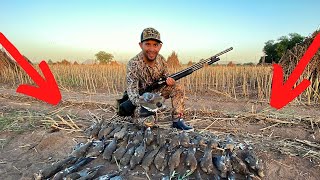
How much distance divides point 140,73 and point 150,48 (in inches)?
19.7

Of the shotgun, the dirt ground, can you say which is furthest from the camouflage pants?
the dirt ground

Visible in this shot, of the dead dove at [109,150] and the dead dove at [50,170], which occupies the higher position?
the dead dove at [109,150]

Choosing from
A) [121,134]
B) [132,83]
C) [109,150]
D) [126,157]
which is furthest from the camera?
[132,83]

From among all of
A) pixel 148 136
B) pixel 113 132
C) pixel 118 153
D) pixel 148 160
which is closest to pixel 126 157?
pixel 118 153

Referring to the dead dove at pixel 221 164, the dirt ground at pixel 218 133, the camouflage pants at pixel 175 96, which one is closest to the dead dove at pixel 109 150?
the dirt ground at pixel 218 133

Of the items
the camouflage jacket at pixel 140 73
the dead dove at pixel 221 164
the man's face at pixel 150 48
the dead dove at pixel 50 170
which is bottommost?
the dead dove at pixel 50 170

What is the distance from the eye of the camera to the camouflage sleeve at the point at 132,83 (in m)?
4.89

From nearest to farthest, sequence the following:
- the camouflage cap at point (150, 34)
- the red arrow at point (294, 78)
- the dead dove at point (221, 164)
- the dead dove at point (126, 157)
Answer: the dead dove at point (221, 164) → the dead dove at point (126, 157) → the camouflage cap at point (150, 34) → the red arrow at point (294, 78)

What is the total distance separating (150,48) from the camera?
4.83 meters

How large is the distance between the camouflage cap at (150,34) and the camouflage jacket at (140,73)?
0.47 m

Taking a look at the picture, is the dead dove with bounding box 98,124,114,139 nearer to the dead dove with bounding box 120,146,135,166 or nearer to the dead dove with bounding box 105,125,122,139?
the dead dove with bounding box 105,125,122,139

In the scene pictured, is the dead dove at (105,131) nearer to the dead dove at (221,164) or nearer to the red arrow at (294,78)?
the dead dove at (221,164)

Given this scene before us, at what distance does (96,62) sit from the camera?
60.5ft

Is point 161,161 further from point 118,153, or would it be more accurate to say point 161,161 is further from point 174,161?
point 118,153
